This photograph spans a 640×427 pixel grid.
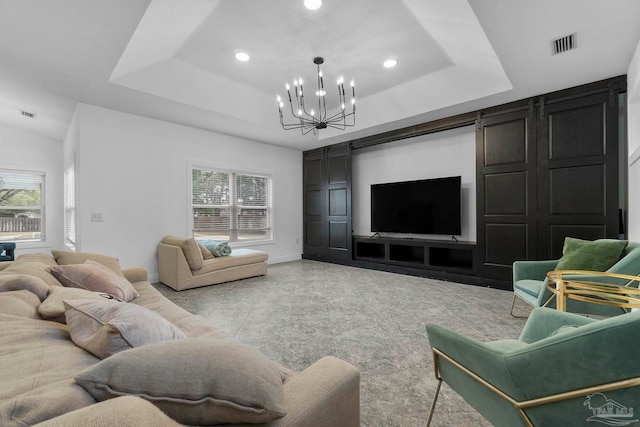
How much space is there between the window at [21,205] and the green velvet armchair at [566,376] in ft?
25.9

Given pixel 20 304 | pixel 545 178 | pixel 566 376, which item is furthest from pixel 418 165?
pixel 20 304

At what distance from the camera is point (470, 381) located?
3.55ft

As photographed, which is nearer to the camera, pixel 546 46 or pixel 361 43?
pixel 546 46

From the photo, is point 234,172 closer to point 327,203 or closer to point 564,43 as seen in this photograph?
point 327,203

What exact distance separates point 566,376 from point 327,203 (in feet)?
18.9

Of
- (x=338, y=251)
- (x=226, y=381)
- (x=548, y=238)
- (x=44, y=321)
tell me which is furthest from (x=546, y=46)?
(x=338, y=251)

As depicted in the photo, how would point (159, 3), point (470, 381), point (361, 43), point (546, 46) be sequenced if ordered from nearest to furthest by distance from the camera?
point (470, 381) → point (159, 3) → point (546, 46) → point (361, 43)

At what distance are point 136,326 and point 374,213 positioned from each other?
515 centimetres

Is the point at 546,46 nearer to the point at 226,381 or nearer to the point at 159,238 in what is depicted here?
the point at 226,381

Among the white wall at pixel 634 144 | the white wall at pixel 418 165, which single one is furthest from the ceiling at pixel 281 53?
the white wall at pixel 418 165

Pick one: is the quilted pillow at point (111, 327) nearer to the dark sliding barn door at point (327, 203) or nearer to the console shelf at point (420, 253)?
the console shelf at point (420, 253)

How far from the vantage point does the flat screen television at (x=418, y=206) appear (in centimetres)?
480

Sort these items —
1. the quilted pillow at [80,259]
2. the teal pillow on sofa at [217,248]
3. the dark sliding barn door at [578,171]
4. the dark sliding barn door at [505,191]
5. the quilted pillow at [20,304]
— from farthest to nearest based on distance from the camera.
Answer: the teal pillow on sofa at [217,248]
the dark sliding barn door at [505,191]
the dark sliding barn door at [578,171]
the quilted pillow at [80,259]
the quilted pillow at [20,304]

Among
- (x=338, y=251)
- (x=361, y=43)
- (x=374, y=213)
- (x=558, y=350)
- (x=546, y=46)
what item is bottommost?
(x=338, y=251)
